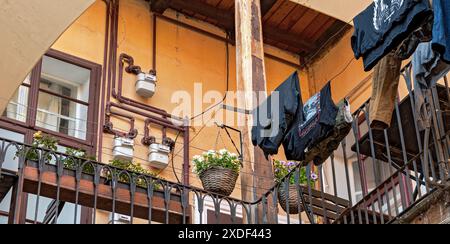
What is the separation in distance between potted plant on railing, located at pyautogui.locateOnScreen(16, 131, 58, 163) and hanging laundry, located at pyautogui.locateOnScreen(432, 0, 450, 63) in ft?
13.4

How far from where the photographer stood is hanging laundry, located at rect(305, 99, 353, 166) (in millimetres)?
8250

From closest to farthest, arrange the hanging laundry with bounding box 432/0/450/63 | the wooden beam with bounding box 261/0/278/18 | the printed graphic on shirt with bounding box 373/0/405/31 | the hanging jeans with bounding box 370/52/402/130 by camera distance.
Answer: the hanging laundry with bounding box 432/0/450/63, the printed graphic on shirt with bounding box 373/0/405/31, the hanging jeans with bounding box 370/52/402/130, the wooden beam with bounding box 261/0/278/18

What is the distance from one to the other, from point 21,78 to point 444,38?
3.78 metres

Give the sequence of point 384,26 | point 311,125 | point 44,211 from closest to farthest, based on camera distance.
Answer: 1. point 384,26
2. point 311,125
3. point 44,211

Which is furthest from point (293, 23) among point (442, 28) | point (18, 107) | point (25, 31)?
point (442, 28)

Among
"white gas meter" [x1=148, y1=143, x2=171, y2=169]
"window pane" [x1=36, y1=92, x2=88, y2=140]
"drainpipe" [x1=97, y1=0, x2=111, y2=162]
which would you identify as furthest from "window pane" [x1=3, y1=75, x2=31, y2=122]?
"white gas meter" [x1=148, y1=143, x2=171, y2=169]

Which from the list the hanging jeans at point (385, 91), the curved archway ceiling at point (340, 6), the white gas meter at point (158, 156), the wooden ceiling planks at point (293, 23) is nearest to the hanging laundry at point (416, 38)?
the hanging jeans at point (385, 91)

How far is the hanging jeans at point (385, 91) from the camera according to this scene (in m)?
7.91

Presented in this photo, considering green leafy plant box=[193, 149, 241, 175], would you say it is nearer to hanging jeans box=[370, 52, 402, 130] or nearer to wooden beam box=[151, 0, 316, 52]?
hanging jeans box=[370, 52, 402, 130]

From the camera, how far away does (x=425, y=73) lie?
766 centimetres

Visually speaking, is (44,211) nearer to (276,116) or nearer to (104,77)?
(104,77)

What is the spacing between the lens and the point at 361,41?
7750 millimetres

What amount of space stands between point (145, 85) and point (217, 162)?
2.77m
